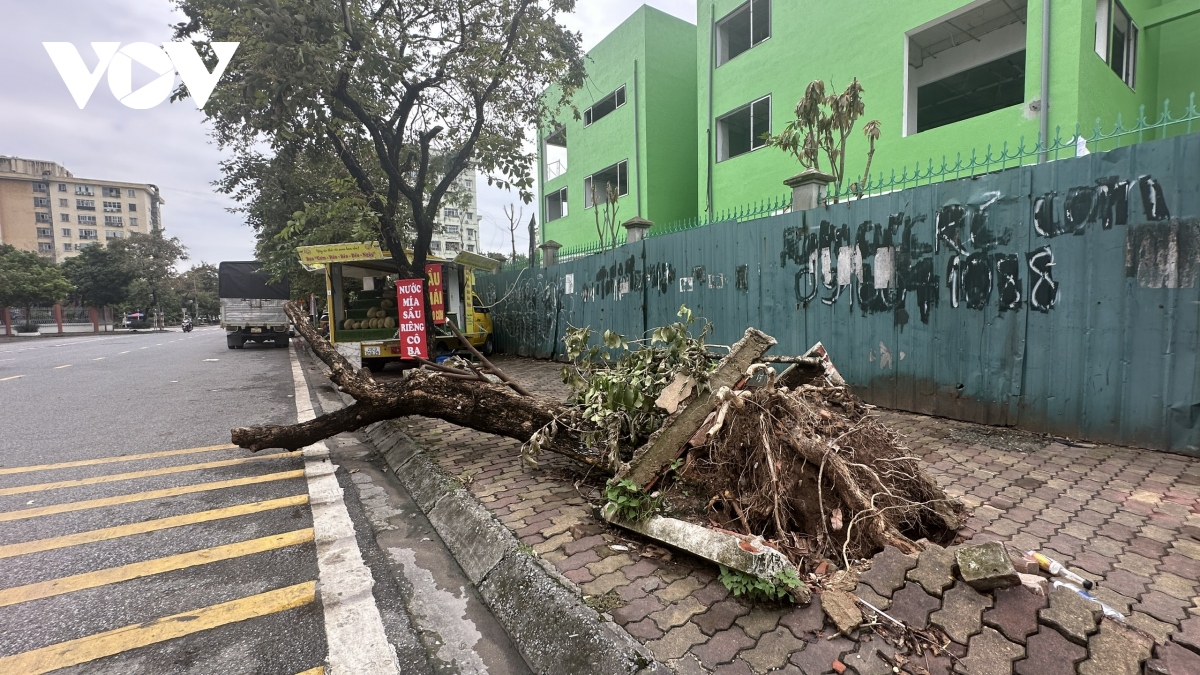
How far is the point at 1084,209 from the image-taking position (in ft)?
11.9

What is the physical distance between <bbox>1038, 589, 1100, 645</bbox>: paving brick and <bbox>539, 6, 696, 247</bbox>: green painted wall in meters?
13.2

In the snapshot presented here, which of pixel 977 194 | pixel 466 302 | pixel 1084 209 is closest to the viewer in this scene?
pixel 1084 209

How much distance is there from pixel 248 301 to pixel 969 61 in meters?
21.3

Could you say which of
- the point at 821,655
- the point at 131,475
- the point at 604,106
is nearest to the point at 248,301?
the point at 604,106

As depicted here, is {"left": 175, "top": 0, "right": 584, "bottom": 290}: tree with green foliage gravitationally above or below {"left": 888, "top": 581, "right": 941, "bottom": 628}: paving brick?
above

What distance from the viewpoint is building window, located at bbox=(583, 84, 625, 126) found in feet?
49.1

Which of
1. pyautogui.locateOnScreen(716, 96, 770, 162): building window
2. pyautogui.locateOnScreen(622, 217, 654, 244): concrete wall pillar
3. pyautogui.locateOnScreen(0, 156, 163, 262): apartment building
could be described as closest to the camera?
pyautogui.locateOnScreen(622, 217, 654, 244): concrete wall pillar

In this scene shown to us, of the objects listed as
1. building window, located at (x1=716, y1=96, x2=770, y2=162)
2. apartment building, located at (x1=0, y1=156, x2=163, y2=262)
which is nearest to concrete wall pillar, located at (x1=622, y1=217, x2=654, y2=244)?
building window, located at (x1=716, y1=96, x2=770, y2=162)

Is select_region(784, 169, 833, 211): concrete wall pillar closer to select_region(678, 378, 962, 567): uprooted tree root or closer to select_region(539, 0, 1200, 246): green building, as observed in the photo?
select_region(539, 0, 1200, 246): green building

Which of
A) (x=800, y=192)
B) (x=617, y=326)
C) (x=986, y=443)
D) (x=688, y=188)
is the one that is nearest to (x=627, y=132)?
(x=688, y=188)

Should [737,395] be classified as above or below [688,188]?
below

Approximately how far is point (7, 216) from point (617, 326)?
101m

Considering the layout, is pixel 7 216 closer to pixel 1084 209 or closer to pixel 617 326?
pixel 617 326

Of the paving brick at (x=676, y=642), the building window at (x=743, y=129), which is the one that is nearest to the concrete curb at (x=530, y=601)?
the paving brick at (x=676, y=642)
